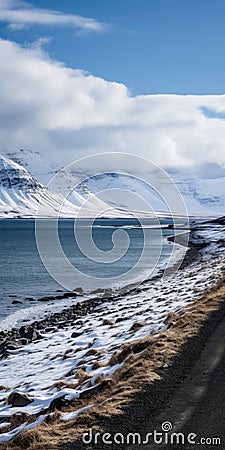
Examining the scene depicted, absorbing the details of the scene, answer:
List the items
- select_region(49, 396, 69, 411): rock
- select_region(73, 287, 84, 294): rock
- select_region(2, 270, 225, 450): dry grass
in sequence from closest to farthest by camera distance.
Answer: select_region(2, 270, 225, 450): dry grass < select_region(49, 396, 69, 411): rock < select_region(73, 287, 84, 294): rock

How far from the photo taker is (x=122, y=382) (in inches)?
474

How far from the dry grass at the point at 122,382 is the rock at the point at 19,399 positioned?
5.36 ft

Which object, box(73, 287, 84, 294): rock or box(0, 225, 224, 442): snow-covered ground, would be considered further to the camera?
box(73, 287, 84, 294): rock

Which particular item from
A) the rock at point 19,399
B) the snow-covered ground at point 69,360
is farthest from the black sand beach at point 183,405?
the rock at point 19,399

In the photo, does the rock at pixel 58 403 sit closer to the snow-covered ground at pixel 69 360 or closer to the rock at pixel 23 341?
the snow-covered ground at pixel 69 360

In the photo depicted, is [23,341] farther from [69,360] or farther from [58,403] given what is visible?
[58,403]

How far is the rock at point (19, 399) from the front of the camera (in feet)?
42.9

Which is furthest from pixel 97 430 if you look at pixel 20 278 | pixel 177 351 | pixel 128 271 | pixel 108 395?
pixel 128 271

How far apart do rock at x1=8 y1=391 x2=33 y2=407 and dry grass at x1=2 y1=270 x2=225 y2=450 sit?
5.36ft

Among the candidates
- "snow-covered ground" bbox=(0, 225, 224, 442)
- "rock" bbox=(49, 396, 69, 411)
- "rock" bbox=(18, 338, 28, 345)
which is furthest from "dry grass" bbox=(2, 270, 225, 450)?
"rock" bbox=(18, 338, 28, 345)

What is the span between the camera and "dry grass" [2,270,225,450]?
927 cm

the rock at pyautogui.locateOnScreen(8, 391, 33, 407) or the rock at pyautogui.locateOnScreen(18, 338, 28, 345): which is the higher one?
the rock at pyautogui.locateOnScreen(18, 338, 28, 345)

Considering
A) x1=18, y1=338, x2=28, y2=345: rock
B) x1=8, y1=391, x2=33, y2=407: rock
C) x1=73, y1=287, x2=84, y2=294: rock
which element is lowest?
x1=8, y1=391, x2=33, y2=407: rock

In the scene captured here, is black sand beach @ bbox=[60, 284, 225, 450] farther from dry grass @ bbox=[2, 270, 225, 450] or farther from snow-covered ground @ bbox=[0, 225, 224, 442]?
snow-covered ground @ bbox=[0, 225, 224, 442]
